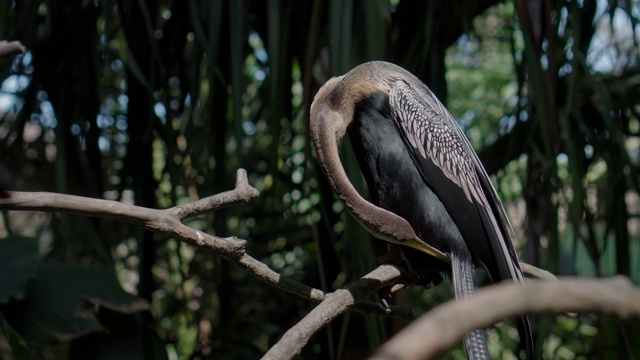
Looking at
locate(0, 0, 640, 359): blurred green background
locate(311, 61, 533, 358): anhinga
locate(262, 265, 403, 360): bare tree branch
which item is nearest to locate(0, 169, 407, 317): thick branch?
locate(262, 265, 403, 360): bare tree branch

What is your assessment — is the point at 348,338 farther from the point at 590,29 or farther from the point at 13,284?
the point at 590,29

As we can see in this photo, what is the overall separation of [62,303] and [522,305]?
1.94 m

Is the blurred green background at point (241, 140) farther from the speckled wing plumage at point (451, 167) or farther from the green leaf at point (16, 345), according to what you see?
the speckled wing plumage at point (451, 167)

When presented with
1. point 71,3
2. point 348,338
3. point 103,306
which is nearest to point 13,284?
point 103,306

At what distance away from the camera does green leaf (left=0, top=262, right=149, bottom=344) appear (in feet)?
7.18

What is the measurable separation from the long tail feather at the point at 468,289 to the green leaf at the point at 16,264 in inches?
44.6

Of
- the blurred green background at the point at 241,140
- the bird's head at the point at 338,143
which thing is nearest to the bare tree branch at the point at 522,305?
the bird's head at the point at 338,143

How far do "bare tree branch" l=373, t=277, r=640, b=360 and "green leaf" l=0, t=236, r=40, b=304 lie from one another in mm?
1805

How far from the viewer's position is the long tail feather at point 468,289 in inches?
58.1

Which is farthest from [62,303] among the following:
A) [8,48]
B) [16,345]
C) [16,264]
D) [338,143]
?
[8,48]

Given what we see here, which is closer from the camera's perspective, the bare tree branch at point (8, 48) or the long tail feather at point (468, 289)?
the bare tree branch at point (8, 48)

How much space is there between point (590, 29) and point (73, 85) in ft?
5.17

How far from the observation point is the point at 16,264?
2186 mm

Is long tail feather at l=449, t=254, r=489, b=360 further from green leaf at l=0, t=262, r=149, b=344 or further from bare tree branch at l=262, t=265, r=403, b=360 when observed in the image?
green leaf at l=0, t=262, r=149, b=344
